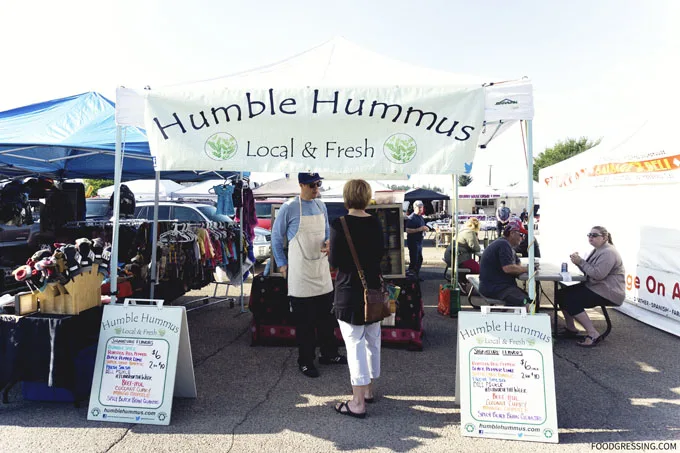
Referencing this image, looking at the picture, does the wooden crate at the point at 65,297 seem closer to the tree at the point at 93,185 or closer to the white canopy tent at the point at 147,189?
the tree at the point at 93,185

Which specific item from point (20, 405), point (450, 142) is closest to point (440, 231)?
point (450, 142)

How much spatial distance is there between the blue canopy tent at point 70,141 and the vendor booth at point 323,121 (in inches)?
26.6

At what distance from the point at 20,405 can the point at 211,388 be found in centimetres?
145

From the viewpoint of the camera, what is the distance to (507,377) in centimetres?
310

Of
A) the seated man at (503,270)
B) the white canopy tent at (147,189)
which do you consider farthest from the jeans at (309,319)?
the white canopy tent at (147,189)

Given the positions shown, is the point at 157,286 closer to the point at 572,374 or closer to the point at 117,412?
the point at 117,412

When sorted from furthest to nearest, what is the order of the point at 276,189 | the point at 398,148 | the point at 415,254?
the point at 276,189 < the point at 415,254 < the point at 398,148

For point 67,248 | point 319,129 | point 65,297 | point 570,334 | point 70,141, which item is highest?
point 70,141

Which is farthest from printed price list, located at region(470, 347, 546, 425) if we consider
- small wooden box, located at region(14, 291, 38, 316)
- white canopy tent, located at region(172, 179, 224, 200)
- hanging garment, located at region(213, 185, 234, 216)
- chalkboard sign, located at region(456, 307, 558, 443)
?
white canopy tent, located at region(172, 179, 224, 200)

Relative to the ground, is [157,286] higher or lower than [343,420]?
higher

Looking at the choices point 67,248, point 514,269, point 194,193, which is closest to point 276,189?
point 194,193

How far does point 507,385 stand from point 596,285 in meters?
2.81

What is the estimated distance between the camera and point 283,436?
Answer: 10.1 feet

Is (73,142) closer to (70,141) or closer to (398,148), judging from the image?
(70,141)
